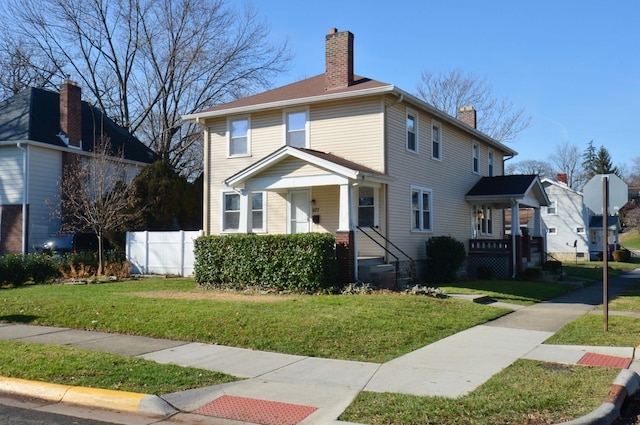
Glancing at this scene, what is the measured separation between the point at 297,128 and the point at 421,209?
528cm

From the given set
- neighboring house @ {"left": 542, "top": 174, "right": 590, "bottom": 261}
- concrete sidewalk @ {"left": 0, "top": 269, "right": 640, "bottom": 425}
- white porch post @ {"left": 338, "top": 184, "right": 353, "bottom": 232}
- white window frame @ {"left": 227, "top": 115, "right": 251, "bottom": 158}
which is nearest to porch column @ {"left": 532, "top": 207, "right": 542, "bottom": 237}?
white window frame @ {"left": 227, "top": 115, "right": 251, "bottom": 158}

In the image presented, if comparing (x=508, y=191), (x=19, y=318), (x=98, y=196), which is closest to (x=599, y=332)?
(x=19, y=318)

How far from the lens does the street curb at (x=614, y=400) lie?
18.4 ft

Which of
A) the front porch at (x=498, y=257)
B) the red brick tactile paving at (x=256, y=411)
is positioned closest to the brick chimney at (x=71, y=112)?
the front porch at (x=498, y=257)

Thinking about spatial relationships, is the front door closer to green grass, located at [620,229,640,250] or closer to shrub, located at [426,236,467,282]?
shrub, located at [426,236,467,282]

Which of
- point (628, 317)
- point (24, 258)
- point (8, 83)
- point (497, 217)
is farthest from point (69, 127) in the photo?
point (628, 317)

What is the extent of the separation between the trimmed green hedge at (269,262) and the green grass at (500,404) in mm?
8253

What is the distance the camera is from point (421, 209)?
2092 cm

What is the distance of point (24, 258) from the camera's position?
19.6 m

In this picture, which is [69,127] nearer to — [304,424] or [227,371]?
[227,371]

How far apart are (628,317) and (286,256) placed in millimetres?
8262

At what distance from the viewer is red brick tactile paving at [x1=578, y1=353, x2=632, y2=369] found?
27.1ft

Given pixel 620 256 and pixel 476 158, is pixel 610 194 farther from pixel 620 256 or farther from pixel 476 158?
pixel 620 256

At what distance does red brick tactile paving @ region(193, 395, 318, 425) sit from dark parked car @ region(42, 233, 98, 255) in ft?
61.6
